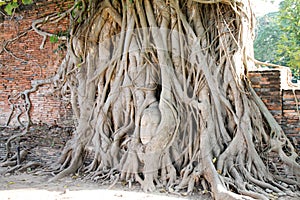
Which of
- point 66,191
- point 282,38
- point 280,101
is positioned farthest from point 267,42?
point 66,191

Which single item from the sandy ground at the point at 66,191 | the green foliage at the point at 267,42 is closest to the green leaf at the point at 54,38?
the sandy ground at the point at 66,191

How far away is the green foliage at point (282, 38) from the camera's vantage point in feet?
26.4

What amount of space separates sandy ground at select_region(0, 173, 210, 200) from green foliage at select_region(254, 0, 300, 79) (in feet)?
16.9

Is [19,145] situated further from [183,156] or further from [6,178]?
[183,156]

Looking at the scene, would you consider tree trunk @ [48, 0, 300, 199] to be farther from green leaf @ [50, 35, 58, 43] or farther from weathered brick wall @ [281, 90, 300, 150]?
green leaf @ [50, 35, 58, 43]

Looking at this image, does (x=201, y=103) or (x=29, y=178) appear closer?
(x=201, y=103)

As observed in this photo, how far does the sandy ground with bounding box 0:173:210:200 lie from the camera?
128 inches

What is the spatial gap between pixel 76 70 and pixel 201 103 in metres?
2.01

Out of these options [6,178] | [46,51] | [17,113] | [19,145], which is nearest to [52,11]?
[46,51]

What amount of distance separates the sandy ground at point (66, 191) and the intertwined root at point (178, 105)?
185 mm

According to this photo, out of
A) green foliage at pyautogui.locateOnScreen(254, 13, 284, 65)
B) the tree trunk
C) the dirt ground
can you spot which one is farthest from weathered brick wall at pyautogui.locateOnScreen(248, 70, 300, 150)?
green foliage at pyautogui.locateOnScreen(254, 13, 284, 65)

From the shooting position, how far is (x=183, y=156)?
3.82 m

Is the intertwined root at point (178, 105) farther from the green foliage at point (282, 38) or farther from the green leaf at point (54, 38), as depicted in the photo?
the green foliage at point (282, 38)

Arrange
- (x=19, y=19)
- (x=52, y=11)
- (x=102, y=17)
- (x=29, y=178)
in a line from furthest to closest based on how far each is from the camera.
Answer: (x=19, y=19) < (x=52, y=11) < (x=102, y=17) < (x=29, y=178)
